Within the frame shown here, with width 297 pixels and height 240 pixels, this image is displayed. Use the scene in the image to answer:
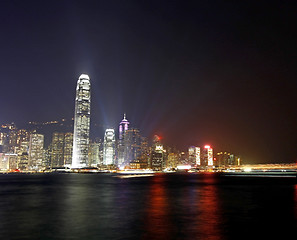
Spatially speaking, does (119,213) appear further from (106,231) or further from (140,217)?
(106,231)

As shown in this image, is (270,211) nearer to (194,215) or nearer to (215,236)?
(194,215)

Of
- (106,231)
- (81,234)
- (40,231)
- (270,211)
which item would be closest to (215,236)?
(106,231)

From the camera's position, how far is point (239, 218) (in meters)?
31.3

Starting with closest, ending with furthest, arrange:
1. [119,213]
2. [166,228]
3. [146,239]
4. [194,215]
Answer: [146,239] < [166,228] < [194,215] < [119,213]

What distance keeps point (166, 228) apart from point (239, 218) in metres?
9.38

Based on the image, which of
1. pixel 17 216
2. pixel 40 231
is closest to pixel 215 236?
pixel 40 231

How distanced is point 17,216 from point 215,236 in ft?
69.4

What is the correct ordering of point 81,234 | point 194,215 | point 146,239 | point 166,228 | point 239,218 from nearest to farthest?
1. point 146,239
2. point 81,234
3. point 166,228
4. point 239,218
5. point 194,215

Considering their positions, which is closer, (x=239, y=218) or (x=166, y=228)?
(x=166, y=228)

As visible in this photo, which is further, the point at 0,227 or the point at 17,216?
the point at 17,216

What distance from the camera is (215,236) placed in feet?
76.9

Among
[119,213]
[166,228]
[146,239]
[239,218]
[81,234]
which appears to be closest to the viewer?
[146,239]

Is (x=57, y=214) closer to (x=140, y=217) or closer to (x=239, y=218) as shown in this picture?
(x=140, y=217)

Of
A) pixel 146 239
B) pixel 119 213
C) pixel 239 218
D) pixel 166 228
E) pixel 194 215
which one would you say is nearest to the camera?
pixel 146 239
